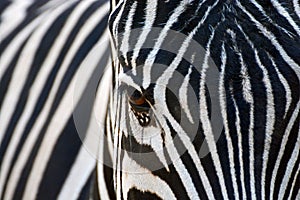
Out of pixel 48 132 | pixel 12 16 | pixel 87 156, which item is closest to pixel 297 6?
pixel 87 156

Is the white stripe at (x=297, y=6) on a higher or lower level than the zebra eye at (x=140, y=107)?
higher

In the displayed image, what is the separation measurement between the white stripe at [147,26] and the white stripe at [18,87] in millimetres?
933

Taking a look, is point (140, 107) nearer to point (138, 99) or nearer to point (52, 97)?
point (138, 99)

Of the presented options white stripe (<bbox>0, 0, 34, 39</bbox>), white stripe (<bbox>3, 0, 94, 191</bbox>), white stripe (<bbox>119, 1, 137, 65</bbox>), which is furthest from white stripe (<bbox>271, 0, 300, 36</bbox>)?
white stripe (<bbox>0, 0, 34, 39</bbox>)

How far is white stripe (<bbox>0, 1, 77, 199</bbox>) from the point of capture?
90.6 inches

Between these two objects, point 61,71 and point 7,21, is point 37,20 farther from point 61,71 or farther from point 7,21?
point 61,71

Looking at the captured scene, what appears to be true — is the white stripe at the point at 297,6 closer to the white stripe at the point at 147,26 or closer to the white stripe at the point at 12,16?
the white stripe at the point at 147,26

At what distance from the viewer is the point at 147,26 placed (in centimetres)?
147

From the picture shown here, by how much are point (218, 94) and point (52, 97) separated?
1032 millimetres

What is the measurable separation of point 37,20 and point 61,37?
17 cm

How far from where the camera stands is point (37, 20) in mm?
2588

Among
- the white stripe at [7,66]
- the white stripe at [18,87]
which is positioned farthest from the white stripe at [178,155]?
the white stripe at [7,66]

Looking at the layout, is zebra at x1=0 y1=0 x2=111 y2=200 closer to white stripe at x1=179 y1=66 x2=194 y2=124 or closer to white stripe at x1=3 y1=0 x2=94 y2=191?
white stripe at x1=3 y1=0 x2=94 y2=191

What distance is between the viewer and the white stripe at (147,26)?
1.45m
